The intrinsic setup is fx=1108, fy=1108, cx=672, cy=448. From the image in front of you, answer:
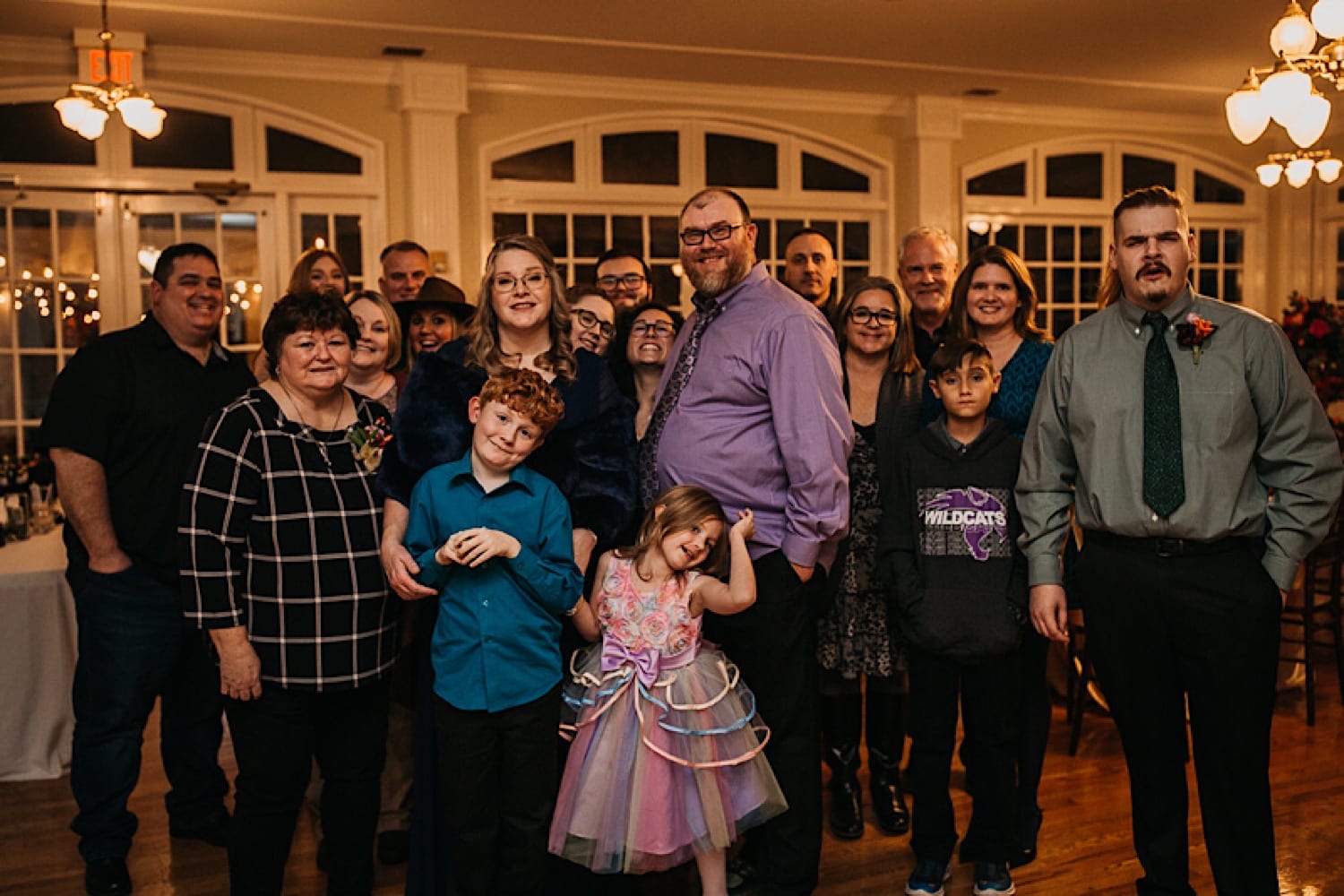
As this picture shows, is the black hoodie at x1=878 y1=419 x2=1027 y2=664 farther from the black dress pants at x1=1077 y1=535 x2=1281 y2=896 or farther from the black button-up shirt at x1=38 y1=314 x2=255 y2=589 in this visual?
the black button-up shirt at x1=38 y1=314 x2=255 y2=589

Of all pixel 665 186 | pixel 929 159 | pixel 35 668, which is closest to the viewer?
pixel 35 668

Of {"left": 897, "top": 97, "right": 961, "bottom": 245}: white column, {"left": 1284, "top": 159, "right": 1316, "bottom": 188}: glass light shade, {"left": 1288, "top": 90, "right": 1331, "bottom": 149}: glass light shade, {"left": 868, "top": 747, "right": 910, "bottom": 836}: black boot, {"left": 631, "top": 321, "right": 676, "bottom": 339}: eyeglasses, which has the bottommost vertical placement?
{"left": 868, "top": 747, "right": 910, "bottom": 836}: black boot

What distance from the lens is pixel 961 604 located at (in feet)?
9.34

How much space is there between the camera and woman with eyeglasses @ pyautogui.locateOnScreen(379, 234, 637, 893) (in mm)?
2564

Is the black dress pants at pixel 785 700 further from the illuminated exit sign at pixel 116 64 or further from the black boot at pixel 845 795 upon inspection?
the illuminated exit sign at pixel 116 64

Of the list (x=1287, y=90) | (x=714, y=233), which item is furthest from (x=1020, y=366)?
(x=1287, y=90)

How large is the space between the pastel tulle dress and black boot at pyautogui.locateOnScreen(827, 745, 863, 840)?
748 millimetres

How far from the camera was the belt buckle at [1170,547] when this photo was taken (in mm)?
2424

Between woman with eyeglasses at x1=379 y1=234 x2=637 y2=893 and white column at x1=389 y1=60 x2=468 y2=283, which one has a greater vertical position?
white column at x1=389 y1=60 x2=468 y2=283

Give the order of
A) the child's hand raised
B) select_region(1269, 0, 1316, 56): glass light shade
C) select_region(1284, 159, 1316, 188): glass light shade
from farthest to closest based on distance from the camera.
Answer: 1. select_region(1284, 159, 1316, 188): glass light shade
2. select_region(1269, 0, 1316, 56): glass light shade
3. the child's hand raised

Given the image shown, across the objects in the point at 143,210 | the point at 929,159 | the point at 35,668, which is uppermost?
the point at 929,159

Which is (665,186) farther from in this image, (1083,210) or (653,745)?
(653,745)

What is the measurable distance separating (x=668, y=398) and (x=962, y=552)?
0.86 metres

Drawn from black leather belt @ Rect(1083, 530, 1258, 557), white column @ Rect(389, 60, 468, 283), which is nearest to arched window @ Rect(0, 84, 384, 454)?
white column @ Rect(389, 60, 468, 283)
